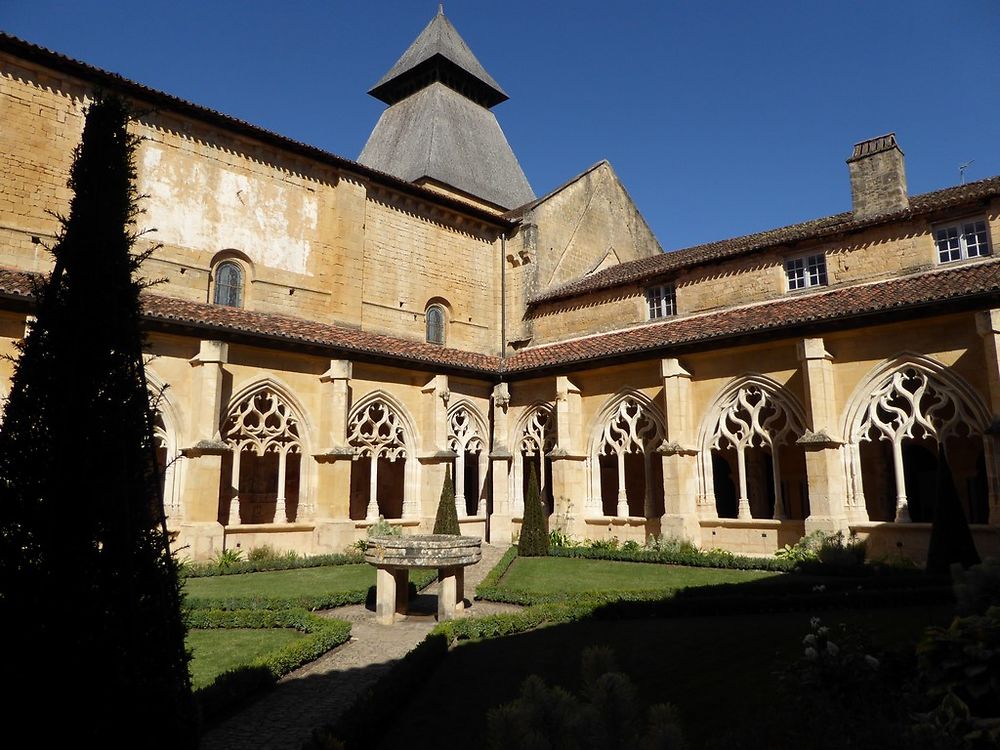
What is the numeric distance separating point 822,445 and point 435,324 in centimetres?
1132

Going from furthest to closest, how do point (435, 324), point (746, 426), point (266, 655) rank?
point (435, 324) < point (746, 426) < point (266, 655)

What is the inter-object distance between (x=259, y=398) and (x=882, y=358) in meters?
12.9

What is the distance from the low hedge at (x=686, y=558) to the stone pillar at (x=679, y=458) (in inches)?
27.5

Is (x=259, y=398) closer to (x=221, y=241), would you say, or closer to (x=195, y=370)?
(x=195, y=370)

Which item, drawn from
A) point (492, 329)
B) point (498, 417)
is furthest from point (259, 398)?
point (492, 329)

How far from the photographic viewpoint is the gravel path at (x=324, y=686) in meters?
5.13

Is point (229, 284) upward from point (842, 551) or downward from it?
upward

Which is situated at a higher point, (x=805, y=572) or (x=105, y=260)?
(x=105, y=260)

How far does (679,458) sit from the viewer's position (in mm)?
14930

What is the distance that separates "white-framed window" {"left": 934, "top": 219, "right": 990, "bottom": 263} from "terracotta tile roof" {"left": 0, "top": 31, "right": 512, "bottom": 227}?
1206cm

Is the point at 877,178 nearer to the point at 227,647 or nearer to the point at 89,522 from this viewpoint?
the point at 227,647

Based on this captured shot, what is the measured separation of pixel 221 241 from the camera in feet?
52.6

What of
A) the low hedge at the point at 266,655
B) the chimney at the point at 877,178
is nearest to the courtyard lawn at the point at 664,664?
the low hedge at the point at 266,655

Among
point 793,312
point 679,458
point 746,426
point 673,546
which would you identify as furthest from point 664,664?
point 793,312
